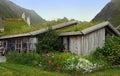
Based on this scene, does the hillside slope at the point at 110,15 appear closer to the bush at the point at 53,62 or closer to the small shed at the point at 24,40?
the small shed at the point at 24,40

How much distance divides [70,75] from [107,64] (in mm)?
4200

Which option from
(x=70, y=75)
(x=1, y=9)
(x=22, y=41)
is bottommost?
(x=70, y=75)

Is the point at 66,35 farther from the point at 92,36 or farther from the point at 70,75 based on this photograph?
the point at 70,75

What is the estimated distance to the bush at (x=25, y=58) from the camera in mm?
24764

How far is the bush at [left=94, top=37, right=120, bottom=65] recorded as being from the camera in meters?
24.4

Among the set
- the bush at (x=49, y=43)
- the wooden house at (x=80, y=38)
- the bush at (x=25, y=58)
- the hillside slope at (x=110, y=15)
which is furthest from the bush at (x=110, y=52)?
the hillside slope at (x=110, y=15)

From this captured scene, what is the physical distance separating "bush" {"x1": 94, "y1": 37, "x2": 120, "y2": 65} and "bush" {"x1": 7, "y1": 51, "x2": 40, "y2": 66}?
16.7 feet

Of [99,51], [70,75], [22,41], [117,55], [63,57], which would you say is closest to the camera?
[70,75]

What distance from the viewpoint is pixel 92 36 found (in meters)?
27.4

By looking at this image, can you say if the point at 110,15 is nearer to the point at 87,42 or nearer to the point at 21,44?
the point at 21,44

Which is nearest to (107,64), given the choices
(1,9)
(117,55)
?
(117,55)

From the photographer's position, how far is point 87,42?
27.0 metres

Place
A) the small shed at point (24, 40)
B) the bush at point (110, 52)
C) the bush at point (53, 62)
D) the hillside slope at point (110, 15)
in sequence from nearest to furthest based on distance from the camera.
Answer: the bush at point (53, 62) < the bush at point (110, 52) < the small shed at point (24, 40) < the hillside slope at point (110, 15)

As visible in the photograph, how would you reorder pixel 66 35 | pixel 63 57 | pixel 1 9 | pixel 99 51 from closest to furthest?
pixel 63 57
pixel 99 51
pixel 66 35
pixel 1 9
